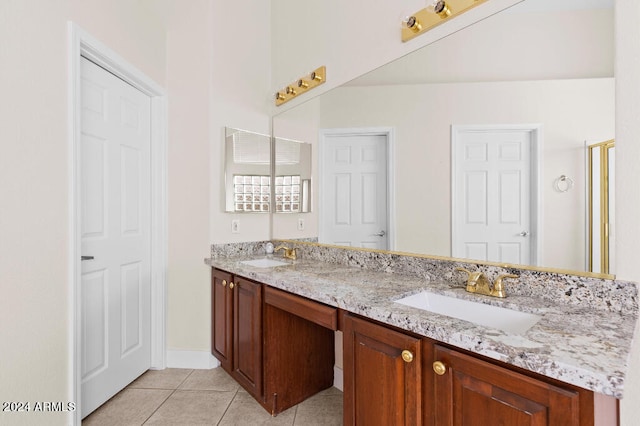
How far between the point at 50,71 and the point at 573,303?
2458 mm

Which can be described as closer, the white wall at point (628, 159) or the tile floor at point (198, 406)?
the white wall at point (628, 159)

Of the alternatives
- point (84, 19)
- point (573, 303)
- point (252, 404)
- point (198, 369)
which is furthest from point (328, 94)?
point (198, 369)

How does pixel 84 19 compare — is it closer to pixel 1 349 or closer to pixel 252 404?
pixel 1 349

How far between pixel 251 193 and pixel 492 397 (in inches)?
86.1

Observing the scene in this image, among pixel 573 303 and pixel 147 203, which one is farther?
pixel 147 203

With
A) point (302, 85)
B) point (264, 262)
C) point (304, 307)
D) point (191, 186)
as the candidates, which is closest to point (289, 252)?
point (264, 262)

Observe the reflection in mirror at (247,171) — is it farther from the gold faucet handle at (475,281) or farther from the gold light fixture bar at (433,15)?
the gold faucet handle at (475,281)

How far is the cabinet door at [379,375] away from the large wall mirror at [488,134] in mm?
662

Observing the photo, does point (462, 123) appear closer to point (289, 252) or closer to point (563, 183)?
point (563, 183)

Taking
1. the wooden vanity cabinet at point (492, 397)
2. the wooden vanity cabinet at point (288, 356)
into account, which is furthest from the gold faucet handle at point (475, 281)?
→ the wooden vanity cabinet at point (288, 356)

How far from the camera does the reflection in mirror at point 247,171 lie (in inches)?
100

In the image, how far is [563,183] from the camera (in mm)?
1261

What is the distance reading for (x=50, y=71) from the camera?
1506mm

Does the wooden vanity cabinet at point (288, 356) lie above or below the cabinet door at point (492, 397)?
below
